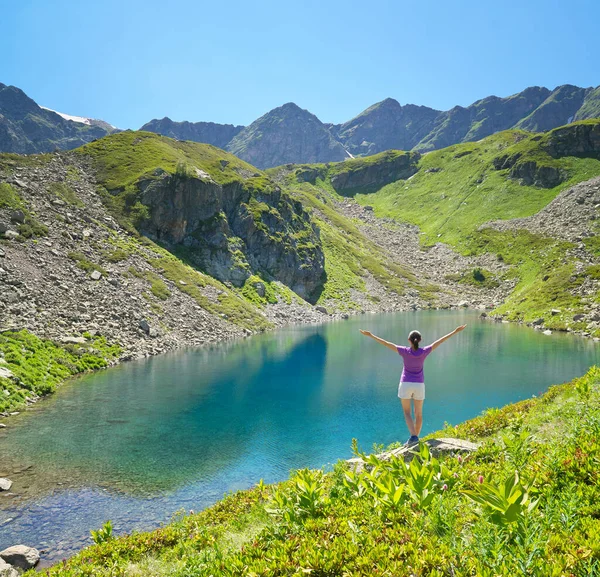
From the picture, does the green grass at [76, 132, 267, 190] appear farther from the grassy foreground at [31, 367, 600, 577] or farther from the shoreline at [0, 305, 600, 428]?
the grassy foreground at [31, 367, 600, 577]

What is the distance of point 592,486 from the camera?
5.97 metres

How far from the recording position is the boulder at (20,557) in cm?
1320

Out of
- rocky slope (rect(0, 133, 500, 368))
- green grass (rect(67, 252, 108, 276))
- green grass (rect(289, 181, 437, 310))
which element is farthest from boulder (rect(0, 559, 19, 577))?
green grass (rect(289, 181, 437, 310))

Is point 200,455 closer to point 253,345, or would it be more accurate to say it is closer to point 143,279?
point 253,345

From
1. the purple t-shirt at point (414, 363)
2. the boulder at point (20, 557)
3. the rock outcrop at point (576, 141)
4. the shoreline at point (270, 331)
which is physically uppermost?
the rock outcrop at point (576, 141)

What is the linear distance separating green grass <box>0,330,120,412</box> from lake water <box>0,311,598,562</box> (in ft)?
6.07

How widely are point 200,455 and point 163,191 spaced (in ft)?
275

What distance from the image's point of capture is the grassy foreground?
16.2 feet

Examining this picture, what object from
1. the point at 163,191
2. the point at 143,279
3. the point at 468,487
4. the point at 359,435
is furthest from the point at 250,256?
the point at 468,487

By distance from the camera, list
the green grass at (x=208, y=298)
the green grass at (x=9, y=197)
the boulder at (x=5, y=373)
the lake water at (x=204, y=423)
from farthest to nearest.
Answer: the green grass at (x=208, y=298), the green grass at (x=9, y=197), the boulder at (x=5, y=373), the lake water at (x=204, y=423)

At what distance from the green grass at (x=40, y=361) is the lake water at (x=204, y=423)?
1.85m

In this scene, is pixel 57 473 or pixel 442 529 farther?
pixel 57 473

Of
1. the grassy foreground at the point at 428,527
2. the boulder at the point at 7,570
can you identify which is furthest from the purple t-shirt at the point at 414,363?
the boulder at the point at 7,570

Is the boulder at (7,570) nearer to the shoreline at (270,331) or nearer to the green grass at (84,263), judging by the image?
the shoreline at (270,331)
